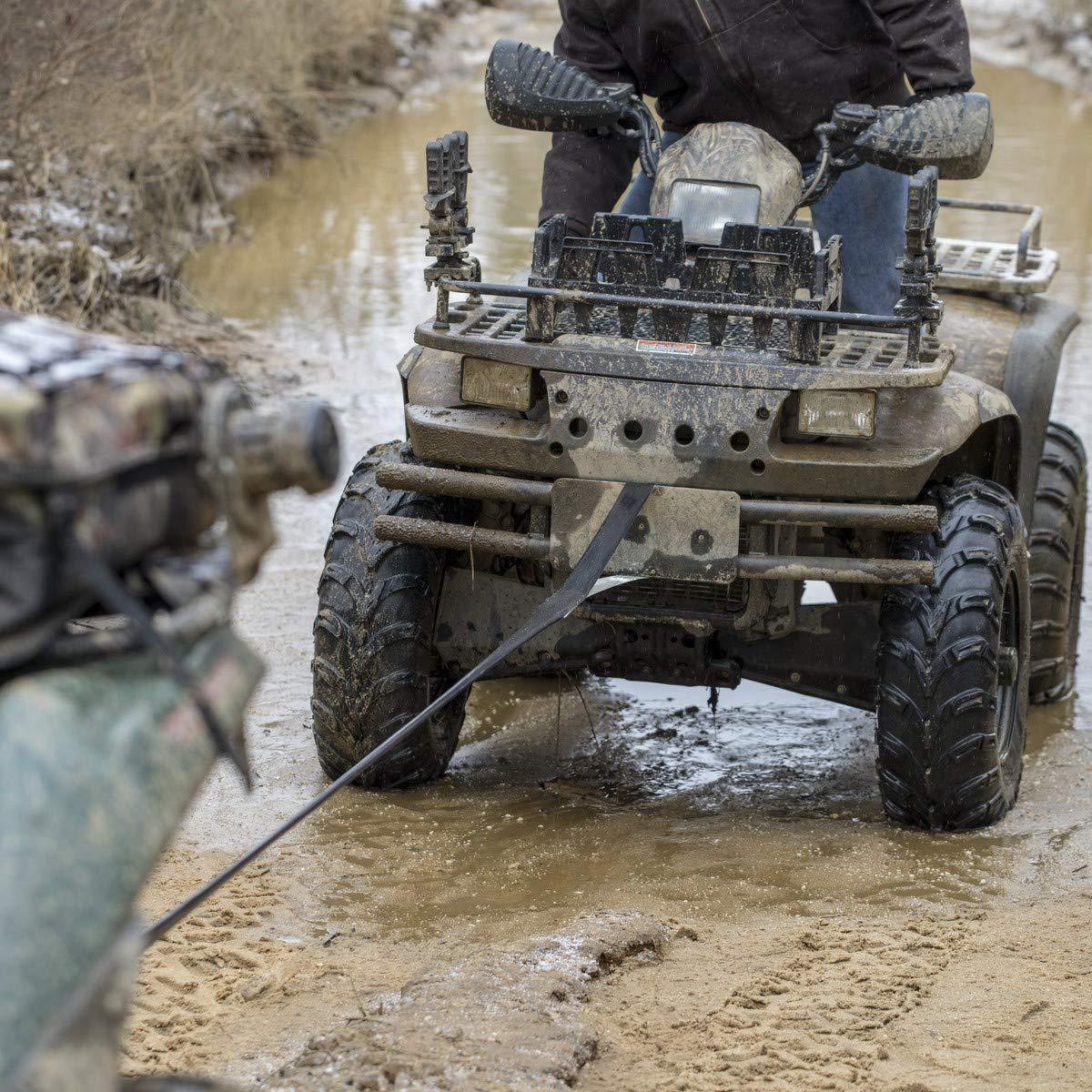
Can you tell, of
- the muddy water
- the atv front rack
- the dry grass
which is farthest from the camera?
the dry grass

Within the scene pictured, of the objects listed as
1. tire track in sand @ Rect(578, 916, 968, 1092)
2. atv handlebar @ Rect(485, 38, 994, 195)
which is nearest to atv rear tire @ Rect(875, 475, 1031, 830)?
tire track in sand @ Rect(578, 916, 968, 1092)

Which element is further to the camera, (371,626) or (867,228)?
(867,228)

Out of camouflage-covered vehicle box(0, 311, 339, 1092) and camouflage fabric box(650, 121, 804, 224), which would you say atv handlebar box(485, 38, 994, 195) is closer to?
camouflage fabric box(650, 121, 804, 224)

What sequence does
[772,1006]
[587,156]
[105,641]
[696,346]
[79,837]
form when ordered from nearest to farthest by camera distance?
[79,837] → [105,641] → [772,1006] → [696,346] → [587,156]

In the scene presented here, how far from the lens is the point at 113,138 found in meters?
11.1

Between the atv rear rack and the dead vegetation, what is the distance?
439 cm

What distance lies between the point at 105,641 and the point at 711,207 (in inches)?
113

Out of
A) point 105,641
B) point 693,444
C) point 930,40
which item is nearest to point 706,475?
point 693,444

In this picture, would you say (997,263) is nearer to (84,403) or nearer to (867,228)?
(867,228)

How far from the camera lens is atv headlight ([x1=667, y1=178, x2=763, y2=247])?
4.24m

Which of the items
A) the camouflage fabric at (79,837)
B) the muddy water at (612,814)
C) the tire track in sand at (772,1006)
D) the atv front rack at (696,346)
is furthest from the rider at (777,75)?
the camouflage fabric at (79,837)

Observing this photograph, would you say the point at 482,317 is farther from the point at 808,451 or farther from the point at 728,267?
the point at 808,451

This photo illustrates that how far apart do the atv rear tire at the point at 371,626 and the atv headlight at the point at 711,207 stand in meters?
0.94

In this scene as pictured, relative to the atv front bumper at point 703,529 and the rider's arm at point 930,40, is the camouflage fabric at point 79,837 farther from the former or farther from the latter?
the rider's arm at point 930,40
